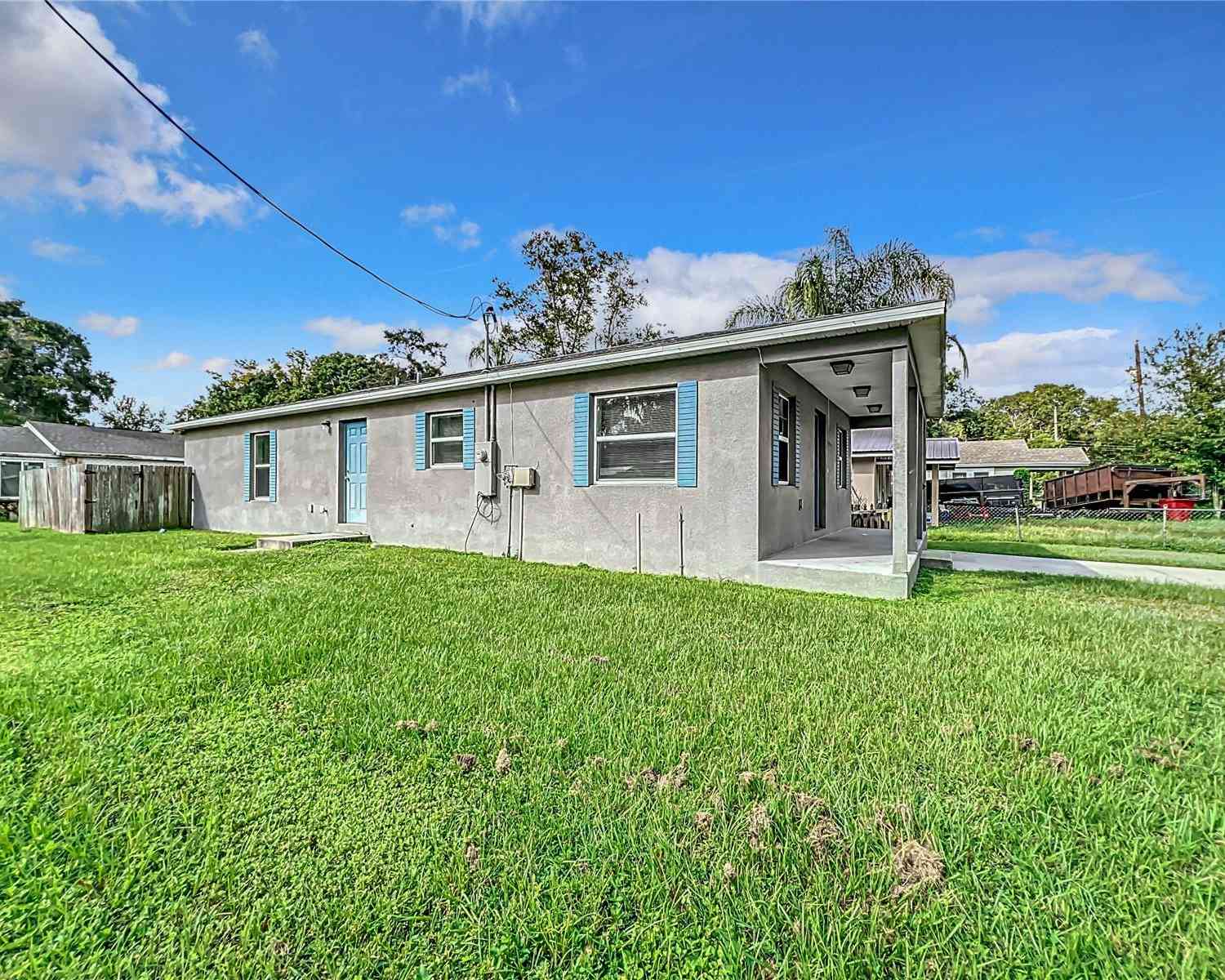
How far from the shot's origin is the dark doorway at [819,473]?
9.96m

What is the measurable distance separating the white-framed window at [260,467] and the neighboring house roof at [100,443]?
1054 cm

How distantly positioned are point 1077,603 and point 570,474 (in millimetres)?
5972

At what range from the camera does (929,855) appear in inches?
71.3

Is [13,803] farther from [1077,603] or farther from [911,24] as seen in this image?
[911,24]

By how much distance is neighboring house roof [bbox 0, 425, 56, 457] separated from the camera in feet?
64.7

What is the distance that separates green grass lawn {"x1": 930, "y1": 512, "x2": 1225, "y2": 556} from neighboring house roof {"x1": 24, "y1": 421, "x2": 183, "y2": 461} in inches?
1035

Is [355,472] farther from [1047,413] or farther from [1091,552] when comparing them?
[1047,413]

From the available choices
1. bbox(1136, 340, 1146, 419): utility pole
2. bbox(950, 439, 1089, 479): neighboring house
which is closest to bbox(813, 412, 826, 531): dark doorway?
bbox(950, 439, 1089, 479): neighboring house

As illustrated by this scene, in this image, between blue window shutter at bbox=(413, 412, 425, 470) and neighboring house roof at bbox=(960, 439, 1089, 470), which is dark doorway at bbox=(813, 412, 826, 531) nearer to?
blue window shutter at bbox=(413, 412, 425, 470)

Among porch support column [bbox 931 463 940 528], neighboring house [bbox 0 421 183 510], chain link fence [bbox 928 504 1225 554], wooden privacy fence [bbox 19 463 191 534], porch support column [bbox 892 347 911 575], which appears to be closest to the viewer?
porch support column [bbox 892 347 911 575]

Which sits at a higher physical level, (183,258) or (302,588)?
(183,258)

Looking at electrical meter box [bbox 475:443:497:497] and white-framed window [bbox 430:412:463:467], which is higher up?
white-framed window [bbox 430:412:463:467]

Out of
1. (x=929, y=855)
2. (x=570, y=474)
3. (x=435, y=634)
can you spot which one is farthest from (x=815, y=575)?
(x=929, y=855)

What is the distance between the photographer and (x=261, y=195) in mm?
8031
